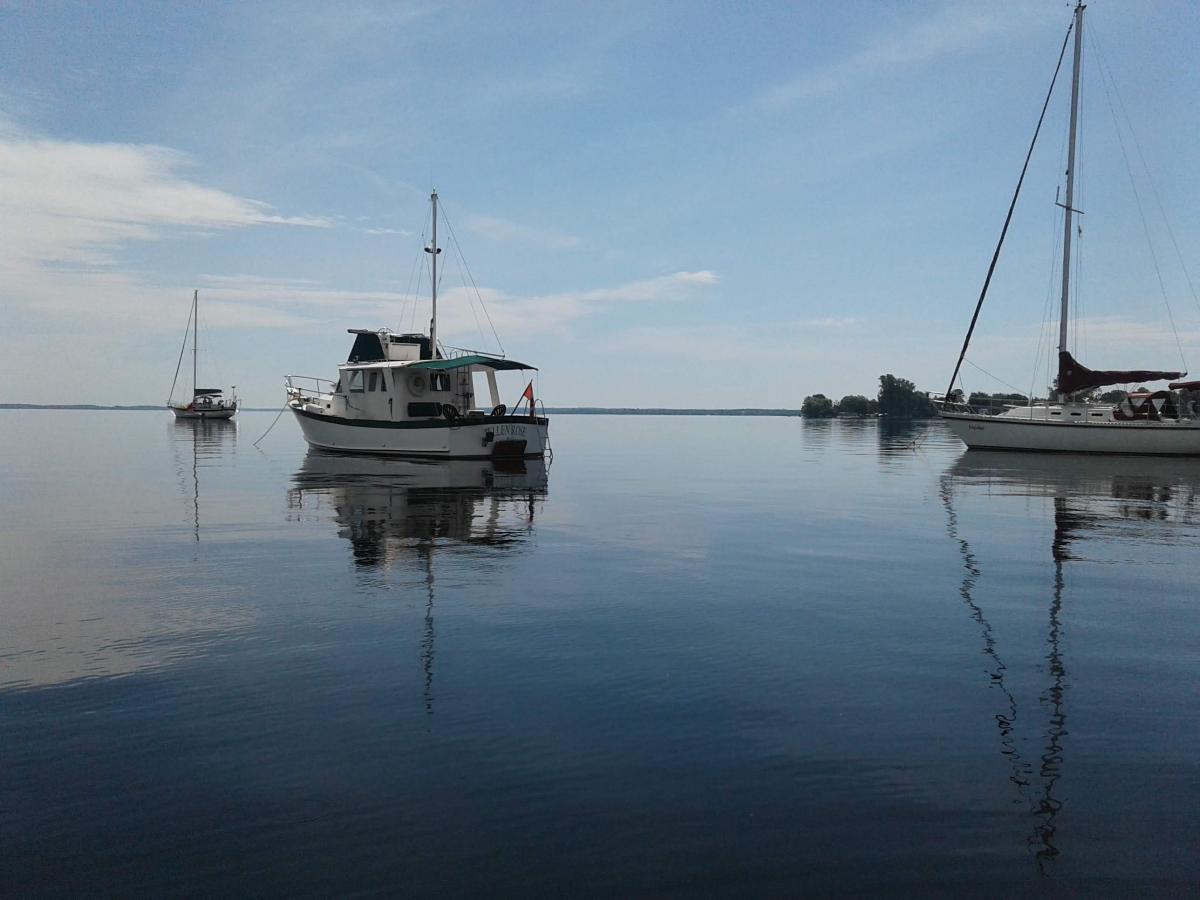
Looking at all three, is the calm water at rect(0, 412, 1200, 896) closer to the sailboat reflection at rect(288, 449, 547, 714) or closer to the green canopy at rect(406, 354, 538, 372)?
the sailboat reflection at rect(288, 449, 547, 714)

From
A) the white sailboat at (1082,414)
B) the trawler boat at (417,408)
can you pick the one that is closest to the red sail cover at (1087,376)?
the white sailboat at (1082,414)

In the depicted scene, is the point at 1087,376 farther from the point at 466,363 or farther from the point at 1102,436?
the point at 466,363

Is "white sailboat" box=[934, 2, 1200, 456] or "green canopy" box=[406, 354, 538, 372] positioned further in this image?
"white sailboat" box=[934, 2, 1200, 456]

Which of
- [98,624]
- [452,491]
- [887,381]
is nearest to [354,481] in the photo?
[452,491]

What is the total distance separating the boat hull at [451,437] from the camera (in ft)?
115

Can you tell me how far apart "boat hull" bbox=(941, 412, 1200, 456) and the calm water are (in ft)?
107

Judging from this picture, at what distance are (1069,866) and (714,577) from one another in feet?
25.2

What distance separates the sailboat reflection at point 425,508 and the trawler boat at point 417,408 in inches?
41.2

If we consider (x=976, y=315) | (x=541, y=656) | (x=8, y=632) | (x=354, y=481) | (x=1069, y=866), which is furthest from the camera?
(x=976, y=315)

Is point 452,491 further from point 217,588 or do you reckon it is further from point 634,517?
point 217,588

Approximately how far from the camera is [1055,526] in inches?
686

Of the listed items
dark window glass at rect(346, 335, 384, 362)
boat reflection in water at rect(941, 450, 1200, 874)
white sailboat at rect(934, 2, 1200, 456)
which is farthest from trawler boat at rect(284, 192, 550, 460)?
white sailboat at rect(934, 2, 1200, 456)

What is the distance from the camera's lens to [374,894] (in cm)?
394

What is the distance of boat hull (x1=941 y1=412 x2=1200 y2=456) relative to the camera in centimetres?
4297
